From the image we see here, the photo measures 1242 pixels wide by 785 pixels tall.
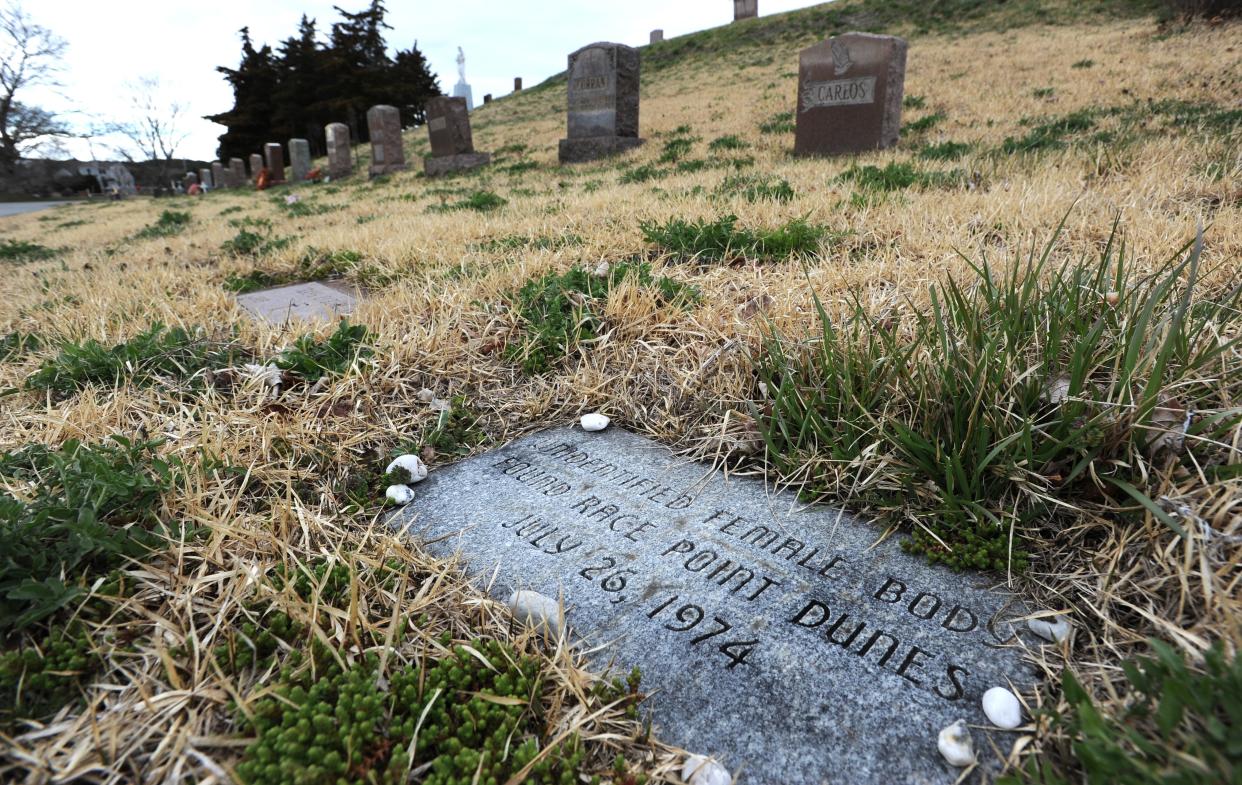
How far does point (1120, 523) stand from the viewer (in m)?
1.61

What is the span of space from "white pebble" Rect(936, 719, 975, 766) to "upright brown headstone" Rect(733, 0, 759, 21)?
38.5 m

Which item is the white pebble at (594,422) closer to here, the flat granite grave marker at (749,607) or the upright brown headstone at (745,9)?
the flat granite grave marker at (749,607)

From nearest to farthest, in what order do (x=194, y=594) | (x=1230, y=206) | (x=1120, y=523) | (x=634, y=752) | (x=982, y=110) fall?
1. (x=634, y=752)
2. (x=194, y=594)
3. (x=1120, y=523)
4. (x=1230, y=206)
5. (x=982, y=110)

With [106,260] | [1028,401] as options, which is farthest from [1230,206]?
[106,260]

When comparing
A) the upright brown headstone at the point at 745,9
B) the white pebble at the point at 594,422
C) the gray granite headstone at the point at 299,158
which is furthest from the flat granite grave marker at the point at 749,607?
the upright brown headstone at the point at 745,9

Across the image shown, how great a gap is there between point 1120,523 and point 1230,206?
3016 millimetres

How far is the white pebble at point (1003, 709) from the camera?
1.25m

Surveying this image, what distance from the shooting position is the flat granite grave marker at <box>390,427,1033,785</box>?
4.23 feet

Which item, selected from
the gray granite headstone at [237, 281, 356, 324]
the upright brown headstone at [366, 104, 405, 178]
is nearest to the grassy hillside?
the gray granite headstone at [237, 281, 356, 324]

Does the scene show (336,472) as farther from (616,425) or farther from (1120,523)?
(1120,523)

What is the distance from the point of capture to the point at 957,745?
1.21 metres

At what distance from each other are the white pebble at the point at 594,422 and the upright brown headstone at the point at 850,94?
770 cm

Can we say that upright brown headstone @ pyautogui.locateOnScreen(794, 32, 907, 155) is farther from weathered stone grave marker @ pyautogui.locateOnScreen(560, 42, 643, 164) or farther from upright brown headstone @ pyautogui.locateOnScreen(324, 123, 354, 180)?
upright brown headstone @ pyautogui.locateOnScreen(324, 123, 354, 180)

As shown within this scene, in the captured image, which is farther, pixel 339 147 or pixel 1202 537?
pixel 339 147
